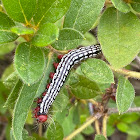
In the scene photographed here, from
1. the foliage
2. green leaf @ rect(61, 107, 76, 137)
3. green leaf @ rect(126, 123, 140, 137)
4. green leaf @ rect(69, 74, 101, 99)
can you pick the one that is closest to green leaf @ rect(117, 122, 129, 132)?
green leaf @ rect(126, 123, 140, 137)

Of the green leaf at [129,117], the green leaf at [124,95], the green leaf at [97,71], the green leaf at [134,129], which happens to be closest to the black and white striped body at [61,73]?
the green leaf at [97,71]

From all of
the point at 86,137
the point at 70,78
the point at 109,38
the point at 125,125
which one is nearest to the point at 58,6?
the point at 109,38

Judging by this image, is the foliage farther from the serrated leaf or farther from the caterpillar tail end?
the caterpillar tail end

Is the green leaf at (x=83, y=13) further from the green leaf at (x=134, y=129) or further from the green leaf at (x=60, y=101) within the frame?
the green leaf at (x=134, y=129)

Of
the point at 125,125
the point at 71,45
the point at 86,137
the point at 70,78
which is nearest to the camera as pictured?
the point at 71,45

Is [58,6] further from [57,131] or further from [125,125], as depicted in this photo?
[125,125]

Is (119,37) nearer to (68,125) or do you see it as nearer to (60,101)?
(60,101)
